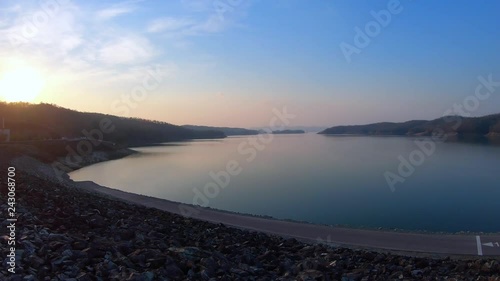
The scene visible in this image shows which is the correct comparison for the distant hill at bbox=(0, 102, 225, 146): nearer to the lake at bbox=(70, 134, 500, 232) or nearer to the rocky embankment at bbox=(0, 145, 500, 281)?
the lake at bbox=(70, 134, 500, 232)

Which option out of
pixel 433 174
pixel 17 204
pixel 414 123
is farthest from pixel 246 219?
pixel 414 123

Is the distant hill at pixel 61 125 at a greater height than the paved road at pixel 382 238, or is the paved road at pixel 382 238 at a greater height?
the distant hill at pixel 61 125

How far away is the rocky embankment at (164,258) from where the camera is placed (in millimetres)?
5945

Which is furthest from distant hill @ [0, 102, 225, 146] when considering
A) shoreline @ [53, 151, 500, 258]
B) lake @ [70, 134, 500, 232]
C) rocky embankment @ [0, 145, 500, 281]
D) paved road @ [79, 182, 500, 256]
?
rocky embankment @ [0, 145, 500, 281]

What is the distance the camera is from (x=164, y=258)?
6770 mm

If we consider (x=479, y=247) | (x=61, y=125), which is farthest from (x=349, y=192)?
(x=61, y=125)

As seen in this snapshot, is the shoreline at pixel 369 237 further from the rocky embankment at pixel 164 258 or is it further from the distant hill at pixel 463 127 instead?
the distant hill at pixel 463 127

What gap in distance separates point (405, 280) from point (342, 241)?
6.74m

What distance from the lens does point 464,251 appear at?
12.9 metres

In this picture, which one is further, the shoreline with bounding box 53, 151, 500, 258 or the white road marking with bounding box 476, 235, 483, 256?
the shoreline with bounding box 53, 151, 500, 258

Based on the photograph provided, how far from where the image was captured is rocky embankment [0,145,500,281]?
19.5 ft

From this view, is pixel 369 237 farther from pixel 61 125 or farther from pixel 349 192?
pixel 61 125

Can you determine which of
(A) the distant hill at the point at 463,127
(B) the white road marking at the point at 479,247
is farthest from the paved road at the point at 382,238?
(A) the distant hill at the point at 463,127

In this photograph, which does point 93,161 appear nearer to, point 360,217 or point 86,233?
point 360,217
